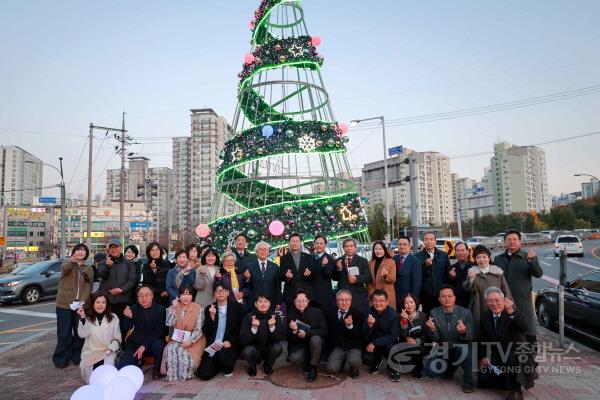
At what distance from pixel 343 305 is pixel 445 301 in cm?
141

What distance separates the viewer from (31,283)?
1379 centimetres

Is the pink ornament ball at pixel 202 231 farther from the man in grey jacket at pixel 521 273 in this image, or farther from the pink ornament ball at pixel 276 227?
the man in grey jacket at pixel 521 273

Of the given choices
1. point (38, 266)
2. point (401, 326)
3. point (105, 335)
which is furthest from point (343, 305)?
point (38, 266)

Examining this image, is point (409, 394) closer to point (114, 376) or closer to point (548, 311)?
point (114, 376)

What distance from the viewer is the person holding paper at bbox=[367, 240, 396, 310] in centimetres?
618

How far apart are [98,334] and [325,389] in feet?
10.8

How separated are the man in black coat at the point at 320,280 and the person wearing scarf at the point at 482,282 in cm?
213

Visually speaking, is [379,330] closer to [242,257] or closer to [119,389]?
[242,257]

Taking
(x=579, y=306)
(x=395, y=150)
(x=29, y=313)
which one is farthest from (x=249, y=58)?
(x=395, y=150)

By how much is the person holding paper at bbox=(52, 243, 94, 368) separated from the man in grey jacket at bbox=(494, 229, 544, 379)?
682 cm

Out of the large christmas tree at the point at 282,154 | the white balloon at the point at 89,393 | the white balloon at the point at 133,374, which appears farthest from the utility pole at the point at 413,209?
Answer: the white balloon at the point at 89,393

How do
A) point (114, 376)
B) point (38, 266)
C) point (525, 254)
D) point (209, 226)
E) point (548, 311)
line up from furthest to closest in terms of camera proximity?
point (38, 266) → point (209, 226) → point (548, 311) → point (525, 254) → point (114, 376)

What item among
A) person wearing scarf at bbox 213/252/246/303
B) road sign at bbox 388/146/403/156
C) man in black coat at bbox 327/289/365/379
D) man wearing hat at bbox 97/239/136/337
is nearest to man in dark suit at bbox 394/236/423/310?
man in black coat at bbox 327/289/365/379

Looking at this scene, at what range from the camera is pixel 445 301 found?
539 cm
